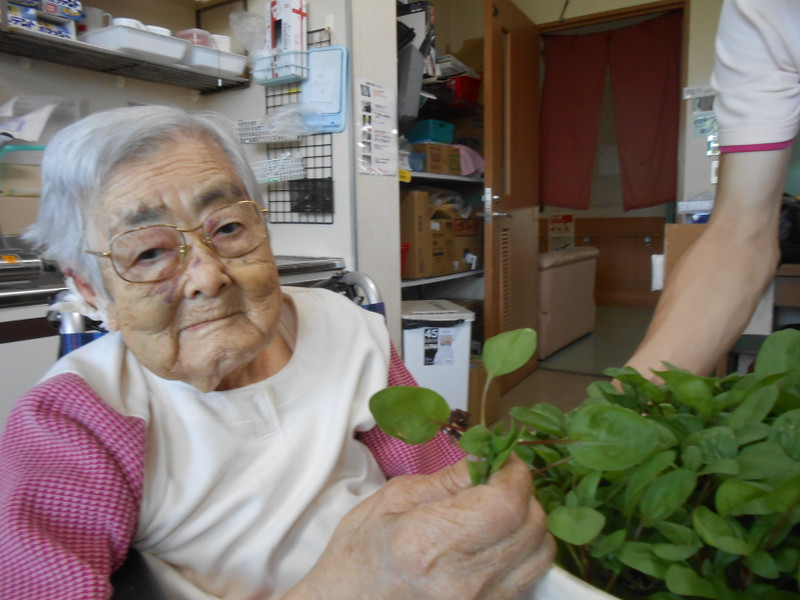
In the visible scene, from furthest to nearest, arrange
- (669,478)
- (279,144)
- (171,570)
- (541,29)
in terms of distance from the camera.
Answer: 1. (541,29)
2. (279,144)
3. (171,570)
4. (669,478)

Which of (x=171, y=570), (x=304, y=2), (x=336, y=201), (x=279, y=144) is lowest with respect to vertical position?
(x=171, y=570)

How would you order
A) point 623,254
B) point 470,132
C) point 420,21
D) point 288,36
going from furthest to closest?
point 623,254
point 470,132
point 420,21
point 288,36

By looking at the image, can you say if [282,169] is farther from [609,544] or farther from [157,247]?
[609,544]

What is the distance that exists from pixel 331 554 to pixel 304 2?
7.38 ft

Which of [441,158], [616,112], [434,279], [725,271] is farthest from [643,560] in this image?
[616,112]

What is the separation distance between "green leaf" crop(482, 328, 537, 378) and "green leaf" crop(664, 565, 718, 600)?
14cm

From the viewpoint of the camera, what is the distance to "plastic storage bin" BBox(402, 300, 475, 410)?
104 inches

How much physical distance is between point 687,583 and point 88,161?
0.78 m

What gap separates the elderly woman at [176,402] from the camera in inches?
23.9

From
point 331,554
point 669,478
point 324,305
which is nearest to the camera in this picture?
point 669,478

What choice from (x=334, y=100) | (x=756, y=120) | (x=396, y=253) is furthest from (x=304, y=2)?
(x=756, y=120)

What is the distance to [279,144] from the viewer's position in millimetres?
2424

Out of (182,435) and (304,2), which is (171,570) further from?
(304,2)

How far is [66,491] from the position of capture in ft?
1.95
